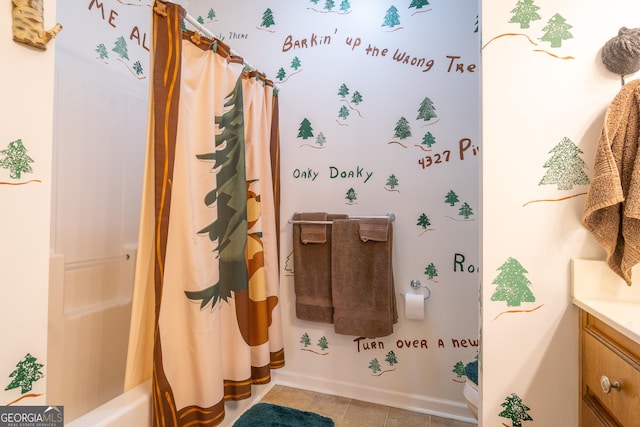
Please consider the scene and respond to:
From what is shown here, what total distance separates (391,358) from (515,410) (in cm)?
95

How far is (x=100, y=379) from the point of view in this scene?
5.57 feet

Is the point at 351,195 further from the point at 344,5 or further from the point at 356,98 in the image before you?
the point at 344,5

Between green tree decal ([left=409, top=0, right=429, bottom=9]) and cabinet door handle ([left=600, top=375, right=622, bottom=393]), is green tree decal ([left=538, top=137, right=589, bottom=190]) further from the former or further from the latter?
green tree decal ([left=409, top=0, right=429, bottom=9])

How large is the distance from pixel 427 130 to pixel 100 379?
2.32 m

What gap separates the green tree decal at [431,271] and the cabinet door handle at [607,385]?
1012 mm

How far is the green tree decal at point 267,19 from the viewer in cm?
219

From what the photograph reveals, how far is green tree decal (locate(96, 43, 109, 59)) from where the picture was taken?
1730 mm

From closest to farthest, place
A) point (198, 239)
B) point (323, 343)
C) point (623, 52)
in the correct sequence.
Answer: point (623, 52) → point (198, 239) → point (323, 343)

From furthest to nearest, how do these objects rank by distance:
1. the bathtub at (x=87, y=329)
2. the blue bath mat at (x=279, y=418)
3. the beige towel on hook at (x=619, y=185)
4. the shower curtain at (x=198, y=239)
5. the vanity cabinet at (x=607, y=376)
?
the blue bath mat at (x=279, y=418), the bathtub at (x=87, y=329), the shower curtain at (x=198, y=239), the beige towel on hook at (x=619, y=185), the vanity cabinet at (x=607, y=376)

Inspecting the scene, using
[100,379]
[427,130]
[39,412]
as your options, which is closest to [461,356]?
[427,130]

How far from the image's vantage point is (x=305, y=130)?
2.11 meters

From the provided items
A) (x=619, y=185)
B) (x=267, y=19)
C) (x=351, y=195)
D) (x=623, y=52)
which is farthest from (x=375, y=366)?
(x=267, y=19)

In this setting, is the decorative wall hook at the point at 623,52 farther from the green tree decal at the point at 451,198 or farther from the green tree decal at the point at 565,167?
the green tree decal at the point at 451,198

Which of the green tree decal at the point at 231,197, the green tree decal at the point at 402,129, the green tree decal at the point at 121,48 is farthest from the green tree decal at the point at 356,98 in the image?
the green tree decal at the point at 121,48
